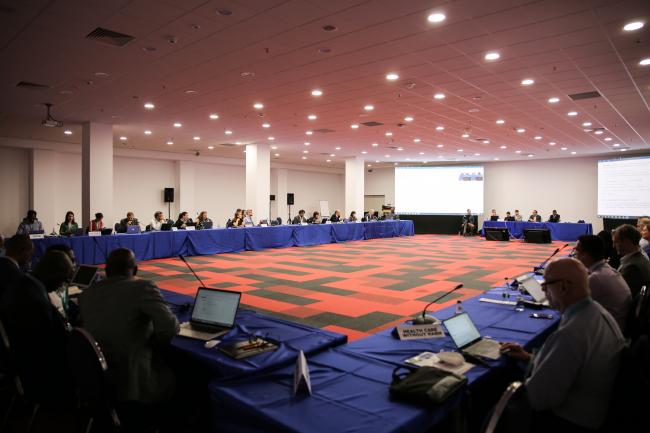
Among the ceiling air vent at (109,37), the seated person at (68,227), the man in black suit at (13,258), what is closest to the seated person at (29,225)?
the seated person at (68,227)

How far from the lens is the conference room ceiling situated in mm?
4824

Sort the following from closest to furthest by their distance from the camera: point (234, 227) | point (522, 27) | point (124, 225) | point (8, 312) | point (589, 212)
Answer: point (8, 312) → point (522, 27) → point (124, 225) → point (234, 227) → point (589, 212)

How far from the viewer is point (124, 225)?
10.9 meters

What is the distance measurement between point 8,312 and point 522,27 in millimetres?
5656

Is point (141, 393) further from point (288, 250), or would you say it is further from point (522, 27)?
point (288, 250)

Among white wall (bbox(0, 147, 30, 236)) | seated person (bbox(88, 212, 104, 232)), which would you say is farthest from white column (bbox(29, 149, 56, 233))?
seated person (bbox(88, 212, 104, 232))

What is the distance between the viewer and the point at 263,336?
9.66ft

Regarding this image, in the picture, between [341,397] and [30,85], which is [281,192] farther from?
[341,397]

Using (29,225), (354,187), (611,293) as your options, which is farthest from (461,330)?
(354,187)

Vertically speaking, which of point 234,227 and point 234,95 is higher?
point 234,95

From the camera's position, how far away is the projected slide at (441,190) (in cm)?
2127

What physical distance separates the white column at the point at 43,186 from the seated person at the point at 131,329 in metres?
15.7

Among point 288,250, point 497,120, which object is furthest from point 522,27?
point 288,250

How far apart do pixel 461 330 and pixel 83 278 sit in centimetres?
355
